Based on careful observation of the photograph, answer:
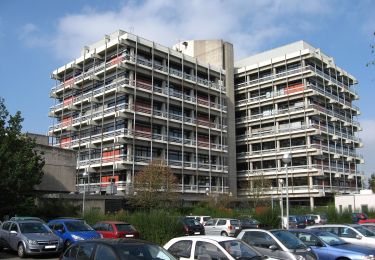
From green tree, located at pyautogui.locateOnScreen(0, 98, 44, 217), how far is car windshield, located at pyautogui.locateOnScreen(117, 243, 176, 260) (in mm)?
26846

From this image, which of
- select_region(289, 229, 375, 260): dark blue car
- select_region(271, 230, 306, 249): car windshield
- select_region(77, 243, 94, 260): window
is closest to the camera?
select_region(77, 243, 94, 260): window

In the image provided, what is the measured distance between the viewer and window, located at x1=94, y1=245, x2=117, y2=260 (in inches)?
353

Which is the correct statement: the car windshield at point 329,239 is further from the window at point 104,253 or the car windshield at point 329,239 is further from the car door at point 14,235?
the car door at point 14,235

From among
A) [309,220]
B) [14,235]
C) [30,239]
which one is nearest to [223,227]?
[309,220]

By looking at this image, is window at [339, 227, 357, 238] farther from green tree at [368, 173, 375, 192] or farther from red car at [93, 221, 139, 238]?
green tree at [368, 173, 375, 192]

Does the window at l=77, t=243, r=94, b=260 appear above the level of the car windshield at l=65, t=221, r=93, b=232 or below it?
above

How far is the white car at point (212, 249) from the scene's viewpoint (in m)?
11.1

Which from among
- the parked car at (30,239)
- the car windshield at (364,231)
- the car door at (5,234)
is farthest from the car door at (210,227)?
the car door at (5,234)

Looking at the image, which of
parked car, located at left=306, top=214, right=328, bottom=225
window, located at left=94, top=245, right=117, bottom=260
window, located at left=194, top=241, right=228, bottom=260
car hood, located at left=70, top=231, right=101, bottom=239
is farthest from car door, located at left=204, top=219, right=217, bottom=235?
window, located at left=94, top=245, right=117, bottom=260

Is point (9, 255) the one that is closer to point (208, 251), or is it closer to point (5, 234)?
point (5, 234)

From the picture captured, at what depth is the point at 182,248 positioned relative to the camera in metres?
11.7

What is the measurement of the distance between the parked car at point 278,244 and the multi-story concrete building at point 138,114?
44.4 m

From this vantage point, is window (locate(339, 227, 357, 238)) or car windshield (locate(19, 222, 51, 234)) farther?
car windshield (locate(19, 222, 51, 234))

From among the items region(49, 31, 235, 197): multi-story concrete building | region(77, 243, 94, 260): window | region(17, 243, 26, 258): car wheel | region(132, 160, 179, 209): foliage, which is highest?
region(49, 31, 235, 197): multi-story concrete building
